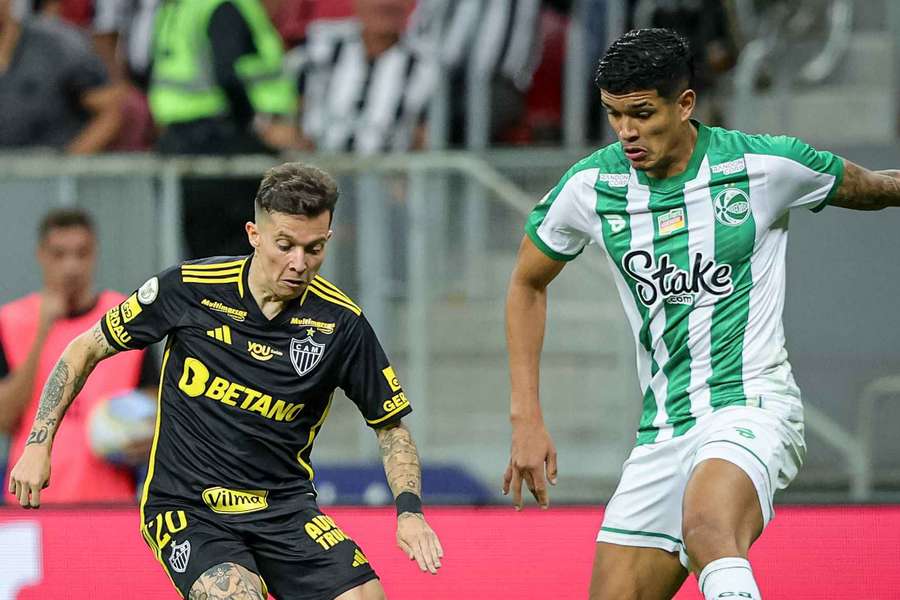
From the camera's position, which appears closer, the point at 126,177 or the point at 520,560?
the point at 520,560

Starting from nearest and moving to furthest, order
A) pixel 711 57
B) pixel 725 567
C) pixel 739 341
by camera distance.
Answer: pixel 725 567 → pixel 739 341 → pixel 711 57

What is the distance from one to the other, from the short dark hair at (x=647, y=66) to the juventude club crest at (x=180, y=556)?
6.13 ft

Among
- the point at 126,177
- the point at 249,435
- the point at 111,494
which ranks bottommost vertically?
the point at 111,494

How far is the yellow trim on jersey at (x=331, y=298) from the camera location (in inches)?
201

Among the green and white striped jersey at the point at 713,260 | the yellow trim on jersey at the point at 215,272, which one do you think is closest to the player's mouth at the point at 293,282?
the yellow trim on jersey at the point at 215,272

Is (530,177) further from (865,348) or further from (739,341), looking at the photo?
(739,341)

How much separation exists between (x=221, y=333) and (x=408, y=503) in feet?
2.75

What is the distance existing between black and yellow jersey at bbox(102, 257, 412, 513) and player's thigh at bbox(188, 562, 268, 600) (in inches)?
11.1

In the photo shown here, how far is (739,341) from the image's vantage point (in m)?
4.86

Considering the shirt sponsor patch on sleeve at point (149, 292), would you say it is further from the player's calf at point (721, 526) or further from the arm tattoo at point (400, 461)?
the player's calf at point (721, 526)

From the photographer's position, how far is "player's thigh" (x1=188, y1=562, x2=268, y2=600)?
4.60 m

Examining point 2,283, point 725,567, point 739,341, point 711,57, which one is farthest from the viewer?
point 711,57

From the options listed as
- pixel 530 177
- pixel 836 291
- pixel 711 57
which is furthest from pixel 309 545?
pixel 711 57

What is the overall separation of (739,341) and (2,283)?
15.4 feet
